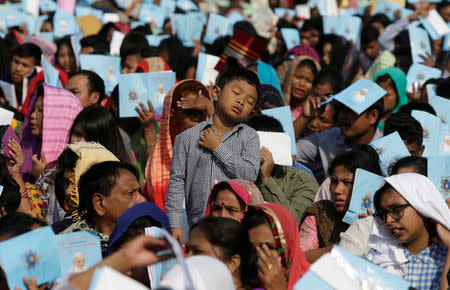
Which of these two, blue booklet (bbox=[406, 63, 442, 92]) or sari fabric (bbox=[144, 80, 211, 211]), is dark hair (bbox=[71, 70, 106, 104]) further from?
blue booklet (bbox=[406, 63, 442, 92])

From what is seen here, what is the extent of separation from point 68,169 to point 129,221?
1.13m

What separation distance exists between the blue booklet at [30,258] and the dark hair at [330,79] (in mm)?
4236

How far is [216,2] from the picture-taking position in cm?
1425

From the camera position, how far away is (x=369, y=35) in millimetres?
9953

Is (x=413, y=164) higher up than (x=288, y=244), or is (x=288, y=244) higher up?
(x=413, y=164)

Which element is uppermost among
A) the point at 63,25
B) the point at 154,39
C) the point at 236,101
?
the point at 63,25

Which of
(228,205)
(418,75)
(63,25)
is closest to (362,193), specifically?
(228,205)

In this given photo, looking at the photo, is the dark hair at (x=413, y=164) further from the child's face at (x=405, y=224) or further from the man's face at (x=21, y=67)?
the man's face at (x=21, y=67)

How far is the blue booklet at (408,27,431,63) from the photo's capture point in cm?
840

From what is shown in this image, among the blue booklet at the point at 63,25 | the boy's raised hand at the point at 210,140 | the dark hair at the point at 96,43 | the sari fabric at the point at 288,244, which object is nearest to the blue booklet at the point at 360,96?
the boy's raised hand at the point at 210,140

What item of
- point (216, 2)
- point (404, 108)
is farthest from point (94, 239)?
point (216, 2)

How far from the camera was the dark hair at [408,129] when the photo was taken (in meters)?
5.58

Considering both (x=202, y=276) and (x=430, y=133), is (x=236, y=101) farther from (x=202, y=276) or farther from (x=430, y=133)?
(x=202, y=276)

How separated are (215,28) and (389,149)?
16.7 feet
